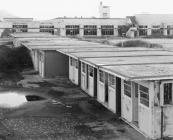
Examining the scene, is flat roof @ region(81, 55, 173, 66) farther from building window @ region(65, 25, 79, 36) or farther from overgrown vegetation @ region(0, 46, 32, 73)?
building window @ region(65, 25, 79, 36)

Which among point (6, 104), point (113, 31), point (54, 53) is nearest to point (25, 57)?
point (54, 53)

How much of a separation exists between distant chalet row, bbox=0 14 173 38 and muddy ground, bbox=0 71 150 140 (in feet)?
178

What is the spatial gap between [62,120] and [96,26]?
208ft

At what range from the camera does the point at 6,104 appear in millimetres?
18547

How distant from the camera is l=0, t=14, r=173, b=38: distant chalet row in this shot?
7488 cm

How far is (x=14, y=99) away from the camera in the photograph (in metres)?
19.7

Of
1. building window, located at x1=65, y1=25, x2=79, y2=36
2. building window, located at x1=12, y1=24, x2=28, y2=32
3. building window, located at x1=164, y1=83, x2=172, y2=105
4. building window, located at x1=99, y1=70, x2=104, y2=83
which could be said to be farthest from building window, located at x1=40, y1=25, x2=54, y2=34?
building window, located at x1=164, y1=83, x2=172, y2=105

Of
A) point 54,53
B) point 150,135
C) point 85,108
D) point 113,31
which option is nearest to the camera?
point 150,135

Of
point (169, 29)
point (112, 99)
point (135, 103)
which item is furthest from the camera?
point (169, 29)

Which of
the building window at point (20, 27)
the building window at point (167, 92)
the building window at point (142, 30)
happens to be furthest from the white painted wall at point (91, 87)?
the building window at point (142, 30)

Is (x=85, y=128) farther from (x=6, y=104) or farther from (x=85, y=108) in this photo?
(x=6, y=104)

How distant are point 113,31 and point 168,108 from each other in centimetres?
6775

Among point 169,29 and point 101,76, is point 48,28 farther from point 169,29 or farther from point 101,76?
point 101,76

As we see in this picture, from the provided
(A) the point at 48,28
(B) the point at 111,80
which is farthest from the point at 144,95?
(A) the point at 48,28
